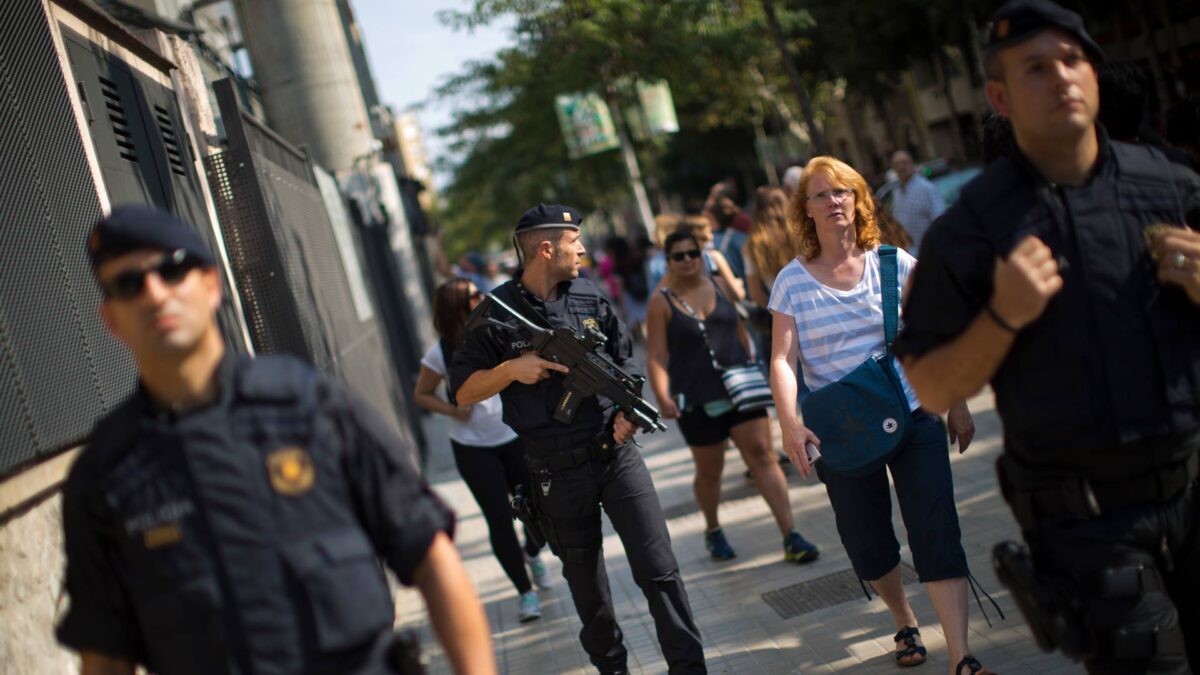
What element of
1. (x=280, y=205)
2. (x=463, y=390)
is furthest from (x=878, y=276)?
(x=280, y=205)

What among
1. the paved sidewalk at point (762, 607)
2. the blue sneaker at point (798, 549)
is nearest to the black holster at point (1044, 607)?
the paved sidewalk at point (762, 607)

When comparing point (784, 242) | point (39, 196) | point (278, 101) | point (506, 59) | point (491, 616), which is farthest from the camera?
point (506, 59)

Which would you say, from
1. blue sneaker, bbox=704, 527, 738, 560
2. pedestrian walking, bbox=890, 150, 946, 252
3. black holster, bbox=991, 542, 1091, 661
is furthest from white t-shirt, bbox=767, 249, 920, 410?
pedestrian walking, bbox=890, 150, 946, 252

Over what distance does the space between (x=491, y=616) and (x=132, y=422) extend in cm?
553

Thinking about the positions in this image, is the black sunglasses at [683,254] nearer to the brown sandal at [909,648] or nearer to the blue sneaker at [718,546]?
the blue sneaker at [718,546]

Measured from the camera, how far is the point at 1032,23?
3.08 meters

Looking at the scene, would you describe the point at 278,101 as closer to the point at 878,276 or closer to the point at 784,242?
the point at 784,242

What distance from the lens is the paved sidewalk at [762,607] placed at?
222 inches

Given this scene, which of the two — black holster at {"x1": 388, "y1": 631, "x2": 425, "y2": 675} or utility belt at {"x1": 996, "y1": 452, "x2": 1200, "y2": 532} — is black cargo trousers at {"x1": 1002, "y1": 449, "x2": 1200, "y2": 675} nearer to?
utility belt at {"x1": 996, "y1": 452, "x2": 1200, "y2": 532}

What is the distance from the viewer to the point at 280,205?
317 inches

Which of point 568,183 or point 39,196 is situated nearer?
point 39,196

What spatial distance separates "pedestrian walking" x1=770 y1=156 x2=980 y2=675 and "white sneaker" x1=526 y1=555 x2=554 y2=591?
10.4 feet

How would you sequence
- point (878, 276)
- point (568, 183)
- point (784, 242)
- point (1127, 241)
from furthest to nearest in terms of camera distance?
point (568, 183) < point (784, 242) < point (878, 276) < point (1127, 241)

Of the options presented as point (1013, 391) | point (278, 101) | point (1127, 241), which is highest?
A: point (278, 101)
